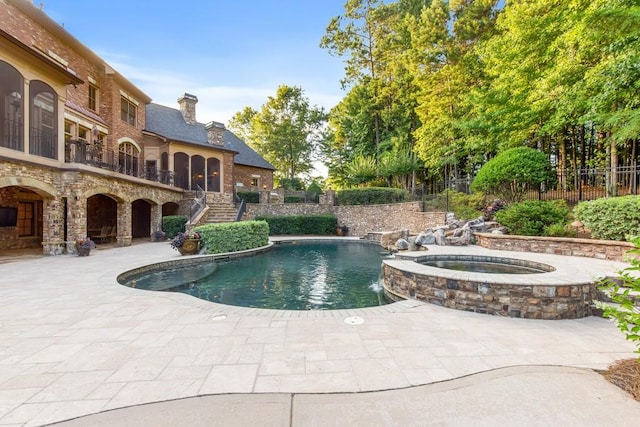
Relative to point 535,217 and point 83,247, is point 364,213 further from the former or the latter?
point 83,247

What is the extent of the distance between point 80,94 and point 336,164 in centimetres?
2012

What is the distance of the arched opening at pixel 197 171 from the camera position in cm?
2005

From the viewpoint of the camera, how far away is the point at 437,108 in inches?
690

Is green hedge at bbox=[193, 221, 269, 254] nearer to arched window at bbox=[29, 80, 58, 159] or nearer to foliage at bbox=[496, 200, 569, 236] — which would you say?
arched window at bbox=[29, 80, 58, 159]

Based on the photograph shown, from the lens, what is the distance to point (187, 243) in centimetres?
1037

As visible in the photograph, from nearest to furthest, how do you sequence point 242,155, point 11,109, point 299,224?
point 11,109 < point 299,224 < point 242,155

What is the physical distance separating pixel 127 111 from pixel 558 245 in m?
21.2

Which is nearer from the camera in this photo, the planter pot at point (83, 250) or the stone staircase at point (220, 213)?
the planter pot at point (83, 250)

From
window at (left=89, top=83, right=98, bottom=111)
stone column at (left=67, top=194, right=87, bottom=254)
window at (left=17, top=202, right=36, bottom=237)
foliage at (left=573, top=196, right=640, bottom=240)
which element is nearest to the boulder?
foliage at (left=573, top=196, right=640, bottom=240)

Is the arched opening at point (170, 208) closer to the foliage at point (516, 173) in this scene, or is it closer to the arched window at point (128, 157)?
the arched window at point (128, 157)

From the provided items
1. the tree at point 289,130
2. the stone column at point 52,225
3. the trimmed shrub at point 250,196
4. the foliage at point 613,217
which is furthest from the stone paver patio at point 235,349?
the tree at point 289,130

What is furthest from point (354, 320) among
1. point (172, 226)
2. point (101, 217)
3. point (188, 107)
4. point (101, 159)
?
point (188, 107)

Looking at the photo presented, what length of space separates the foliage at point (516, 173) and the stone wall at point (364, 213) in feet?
14.6

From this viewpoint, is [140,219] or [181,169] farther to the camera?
[181,169]
